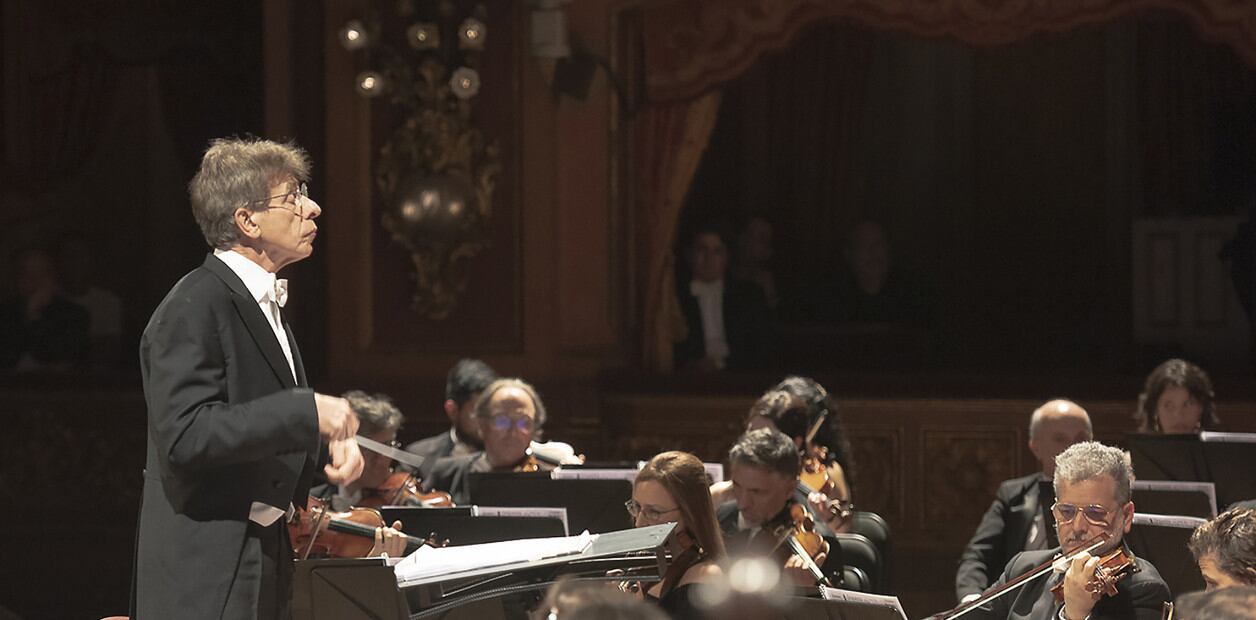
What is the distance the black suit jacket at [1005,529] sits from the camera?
558cm

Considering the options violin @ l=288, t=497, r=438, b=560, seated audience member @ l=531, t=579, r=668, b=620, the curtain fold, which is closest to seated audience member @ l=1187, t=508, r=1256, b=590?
violin @ l=288, t=497, r=438, b=560

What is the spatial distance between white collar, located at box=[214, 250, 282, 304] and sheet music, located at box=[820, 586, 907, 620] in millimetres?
1295

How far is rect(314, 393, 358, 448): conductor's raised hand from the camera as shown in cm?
301

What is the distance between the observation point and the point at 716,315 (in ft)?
31.9

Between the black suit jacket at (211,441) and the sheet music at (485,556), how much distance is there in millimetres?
268

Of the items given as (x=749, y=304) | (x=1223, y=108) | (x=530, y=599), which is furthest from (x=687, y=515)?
(x=1223, y=108)

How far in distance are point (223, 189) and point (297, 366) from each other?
0.36 metres

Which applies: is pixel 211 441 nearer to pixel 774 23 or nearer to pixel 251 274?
pixel 251 274

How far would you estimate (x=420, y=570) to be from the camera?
3.15 meters

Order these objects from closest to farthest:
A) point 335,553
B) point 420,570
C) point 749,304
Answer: point 420,570, point 335,553, point 749,304

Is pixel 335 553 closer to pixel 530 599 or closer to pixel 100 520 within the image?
pixel 530 599

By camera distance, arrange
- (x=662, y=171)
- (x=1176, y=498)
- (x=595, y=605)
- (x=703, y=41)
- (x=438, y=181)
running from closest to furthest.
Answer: (x=595, y=605), (x=1176, y=498), (x=438, y=181), (x=703, y=41), (x=662, y=171)

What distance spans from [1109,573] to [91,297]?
7.95 meters

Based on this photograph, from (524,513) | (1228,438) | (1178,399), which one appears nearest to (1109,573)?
(524,513)
